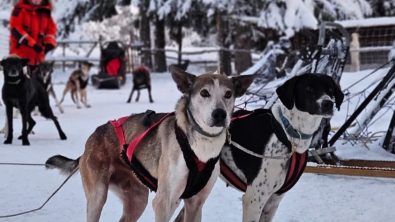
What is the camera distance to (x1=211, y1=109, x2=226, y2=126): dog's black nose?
2697mm

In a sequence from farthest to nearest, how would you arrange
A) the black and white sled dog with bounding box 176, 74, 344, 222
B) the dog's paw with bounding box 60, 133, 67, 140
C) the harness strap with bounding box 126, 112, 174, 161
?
the dog's paw with bounding box 60, 133, 67, 140 → the black and white sled dog with bounding box 176, 74, 344, 222 → the harness strap with bounding box 126, 112, 174, 161

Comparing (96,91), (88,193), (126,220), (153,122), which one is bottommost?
(96,91)

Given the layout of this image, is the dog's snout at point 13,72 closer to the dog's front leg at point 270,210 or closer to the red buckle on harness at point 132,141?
the red buckle on harness at point 132,141

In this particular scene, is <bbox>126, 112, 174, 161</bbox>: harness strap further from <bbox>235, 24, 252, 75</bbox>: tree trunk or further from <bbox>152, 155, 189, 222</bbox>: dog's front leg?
<bbox>235, 24, 252, 75</bbox>: tree trunk

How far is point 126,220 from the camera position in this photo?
11.0 ft

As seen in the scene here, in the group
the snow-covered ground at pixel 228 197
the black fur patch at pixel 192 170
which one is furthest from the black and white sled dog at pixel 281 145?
the snow-covered ground at pixel 228 197

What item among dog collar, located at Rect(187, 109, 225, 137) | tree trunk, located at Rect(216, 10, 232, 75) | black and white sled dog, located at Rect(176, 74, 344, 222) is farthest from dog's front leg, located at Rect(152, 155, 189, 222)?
tree trunk, located at Rect(216, 10, 232, 75)

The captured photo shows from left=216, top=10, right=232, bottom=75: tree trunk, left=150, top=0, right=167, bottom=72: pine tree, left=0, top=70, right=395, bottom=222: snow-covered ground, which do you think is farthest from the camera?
left=150, top=0, right=167, bottom=72: pine tree

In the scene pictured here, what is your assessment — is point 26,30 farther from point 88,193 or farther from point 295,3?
point 295,3

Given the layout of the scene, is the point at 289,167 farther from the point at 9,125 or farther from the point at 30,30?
the point at 30,30

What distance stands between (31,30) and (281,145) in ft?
20.6

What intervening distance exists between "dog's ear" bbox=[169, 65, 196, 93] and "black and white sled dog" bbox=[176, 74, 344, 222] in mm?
562

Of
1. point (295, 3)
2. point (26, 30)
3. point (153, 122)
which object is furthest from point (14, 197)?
point (295, 3)

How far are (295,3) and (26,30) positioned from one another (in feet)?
39.5
